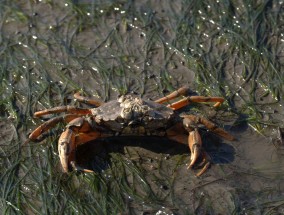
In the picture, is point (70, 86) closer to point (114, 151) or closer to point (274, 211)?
point (114, 151)

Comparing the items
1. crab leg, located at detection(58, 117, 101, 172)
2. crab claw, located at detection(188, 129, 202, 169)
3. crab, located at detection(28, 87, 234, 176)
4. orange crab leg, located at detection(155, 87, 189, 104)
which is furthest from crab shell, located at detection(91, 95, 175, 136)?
orange crab leg, located at detection(155, 87, 189, 104)

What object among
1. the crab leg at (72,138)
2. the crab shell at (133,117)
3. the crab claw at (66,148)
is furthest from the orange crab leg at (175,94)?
the crab claw at (66,148)

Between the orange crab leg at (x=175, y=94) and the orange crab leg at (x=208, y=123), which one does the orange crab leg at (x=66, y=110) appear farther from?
the orange crab leg at (x=208, y=123)

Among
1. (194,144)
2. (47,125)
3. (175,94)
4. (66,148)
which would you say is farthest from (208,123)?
(47,125)

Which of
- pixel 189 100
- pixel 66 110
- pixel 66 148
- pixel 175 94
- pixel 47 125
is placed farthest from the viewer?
pixel 175 94

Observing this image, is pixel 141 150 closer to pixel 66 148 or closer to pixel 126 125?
pixel 126 125
